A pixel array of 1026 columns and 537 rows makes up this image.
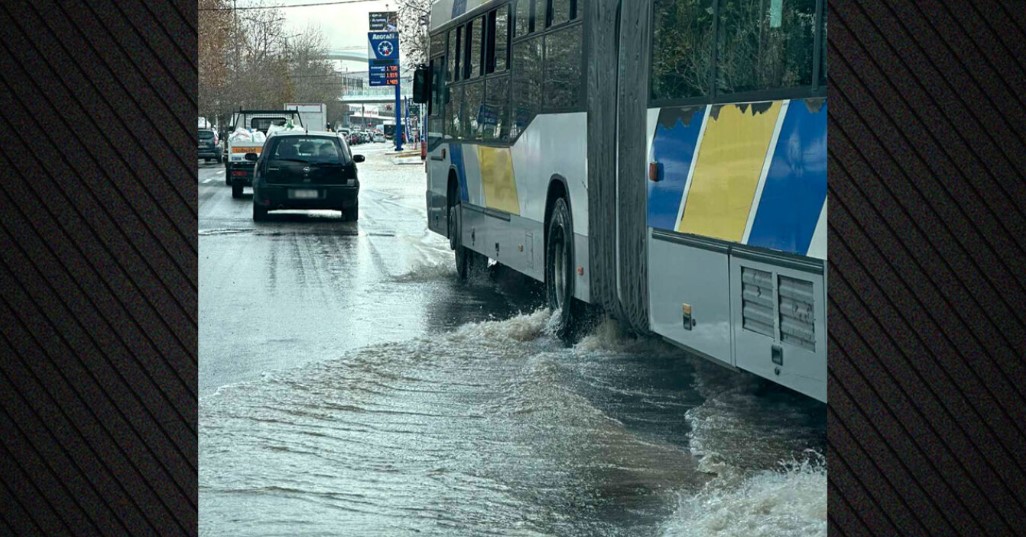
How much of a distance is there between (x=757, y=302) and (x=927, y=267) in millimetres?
3563

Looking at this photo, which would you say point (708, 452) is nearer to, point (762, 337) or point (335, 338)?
point (762, 337)

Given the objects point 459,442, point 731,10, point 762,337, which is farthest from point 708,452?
point 731,10

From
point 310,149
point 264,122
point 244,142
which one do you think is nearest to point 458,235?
point 310,149

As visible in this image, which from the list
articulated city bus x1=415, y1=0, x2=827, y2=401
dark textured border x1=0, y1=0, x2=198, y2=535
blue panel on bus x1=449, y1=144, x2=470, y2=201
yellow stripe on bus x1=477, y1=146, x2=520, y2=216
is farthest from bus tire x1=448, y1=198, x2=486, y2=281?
dark textured border x1=0, y1=0, x2=198, y2=535

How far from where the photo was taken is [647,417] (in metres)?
9.11

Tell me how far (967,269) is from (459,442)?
4183 mm

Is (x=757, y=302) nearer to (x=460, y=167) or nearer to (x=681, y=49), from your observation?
(x=681, y=49)

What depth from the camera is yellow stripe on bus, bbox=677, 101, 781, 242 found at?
8031mm

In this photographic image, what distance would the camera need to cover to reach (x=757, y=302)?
8.16 meters

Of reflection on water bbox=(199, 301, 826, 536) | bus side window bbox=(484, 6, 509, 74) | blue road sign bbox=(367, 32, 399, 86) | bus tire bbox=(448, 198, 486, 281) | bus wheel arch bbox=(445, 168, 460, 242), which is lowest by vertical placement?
reflection on water bbox=(199, 301, 826, 536)

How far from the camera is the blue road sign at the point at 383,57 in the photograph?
7669 cm

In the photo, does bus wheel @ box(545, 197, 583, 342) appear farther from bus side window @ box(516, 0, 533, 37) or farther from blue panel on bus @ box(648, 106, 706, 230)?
blue panel on bus @ box(648, 106, 706, 230)

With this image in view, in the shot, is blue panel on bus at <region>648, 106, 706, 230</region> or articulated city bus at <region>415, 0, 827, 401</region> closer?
articulated city bus at <region>415, 0, 827, 401</region>

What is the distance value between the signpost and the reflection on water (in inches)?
2602
